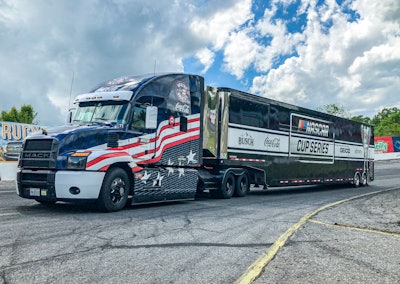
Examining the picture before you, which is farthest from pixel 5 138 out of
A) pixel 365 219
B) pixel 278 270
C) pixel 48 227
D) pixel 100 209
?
pixel 278 270

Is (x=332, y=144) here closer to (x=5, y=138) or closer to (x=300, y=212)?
(x=300, y=212)

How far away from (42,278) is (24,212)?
4.58m

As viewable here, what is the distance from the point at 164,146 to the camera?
10.1 meters

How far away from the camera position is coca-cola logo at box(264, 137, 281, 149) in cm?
1476

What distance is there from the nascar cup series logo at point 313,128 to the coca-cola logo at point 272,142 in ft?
6.27

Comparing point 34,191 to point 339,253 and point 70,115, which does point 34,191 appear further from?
point 339,253

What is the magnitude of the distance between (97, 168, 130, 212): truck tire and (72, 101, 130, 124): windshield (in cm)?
120

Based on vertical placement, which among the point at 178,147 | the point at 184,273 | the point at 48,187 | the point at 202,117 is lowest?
the point at 184,273

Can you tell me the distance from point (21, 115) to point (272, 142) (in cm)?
5988

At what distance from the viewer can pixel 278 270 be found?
4395 millimetres

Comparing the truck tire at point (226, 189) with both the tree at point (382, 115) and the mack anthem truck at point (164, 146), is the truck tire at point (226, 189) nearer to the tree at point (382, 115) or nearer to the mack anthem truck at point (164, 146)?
the mack anthem truck at point (164, 146)

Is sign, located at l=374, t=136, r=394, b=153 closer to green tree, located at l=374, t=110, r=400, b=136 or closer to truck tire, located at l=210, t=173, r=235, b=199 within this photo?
truck tire, located at l=210, t=173, r=235, b=199

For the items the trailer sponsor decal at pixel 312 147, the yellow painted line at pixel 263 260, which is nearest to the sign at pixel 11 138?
the trailer sponsor decal at pixel 312 147

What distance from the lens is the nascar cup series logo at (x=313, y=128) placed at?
672 inches
